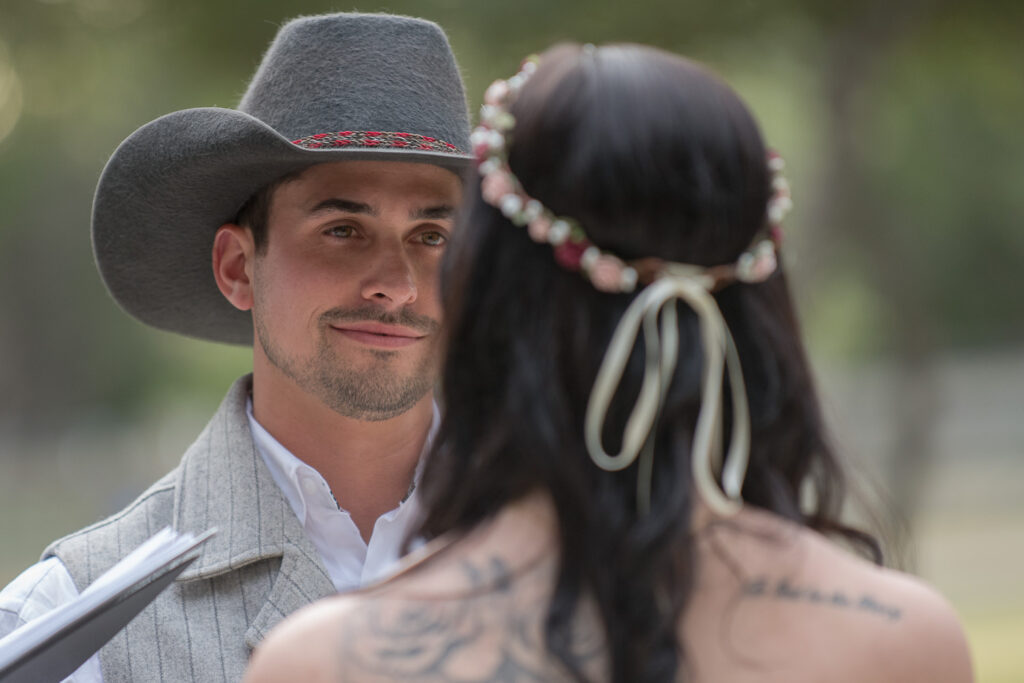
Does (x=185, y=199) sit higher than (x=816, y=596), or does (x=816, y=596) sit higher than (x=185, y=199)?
(x=185, y=199)

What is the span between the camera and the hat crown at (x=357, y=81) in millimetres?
2758

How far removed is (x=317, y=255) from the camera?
283 centimetres

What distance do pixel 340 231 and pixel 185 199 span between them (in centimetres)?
37

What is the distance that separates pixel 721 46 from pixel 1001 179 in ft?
46.1

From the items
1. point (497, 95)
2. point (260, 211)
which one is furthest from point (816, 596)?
point (260, 211)

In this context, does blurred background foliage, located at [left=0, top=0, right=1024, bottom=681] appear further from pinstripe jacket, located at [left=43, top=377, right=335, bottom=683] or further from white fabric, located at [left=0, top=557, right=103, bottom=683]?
white fabric, located at [left=0, top=557, right=103, bottom=683]

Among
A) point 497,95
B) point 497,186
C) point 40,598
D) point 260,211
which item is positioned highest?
point 260,211

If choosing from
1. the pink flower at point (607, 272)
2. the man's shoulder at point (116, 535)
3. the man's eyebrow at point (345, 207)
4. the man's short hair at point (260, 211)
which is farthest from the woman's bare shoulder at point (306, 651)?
the man's short hair at point (260, 211)

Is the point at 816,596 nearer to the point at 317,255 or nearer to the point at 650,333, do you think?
the point at 650,333

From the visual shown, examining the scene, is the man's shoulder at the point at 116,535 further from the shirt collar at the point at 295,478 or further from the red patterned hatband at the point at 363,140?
the red patterned hatband at the point at 363,140

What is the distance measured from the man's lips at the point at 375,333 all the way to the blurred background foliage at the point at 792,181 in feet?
3.18

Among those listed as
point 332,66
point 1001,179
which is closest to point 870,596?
point 332,66

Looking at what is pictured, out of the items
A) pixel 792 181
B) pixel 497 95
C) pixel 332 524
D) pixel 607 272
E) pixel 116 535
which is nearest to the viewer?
pixel 607 272

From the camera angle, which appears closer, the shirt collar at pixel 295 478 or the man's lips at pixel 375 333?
the shirt collar at pixel 295 478
